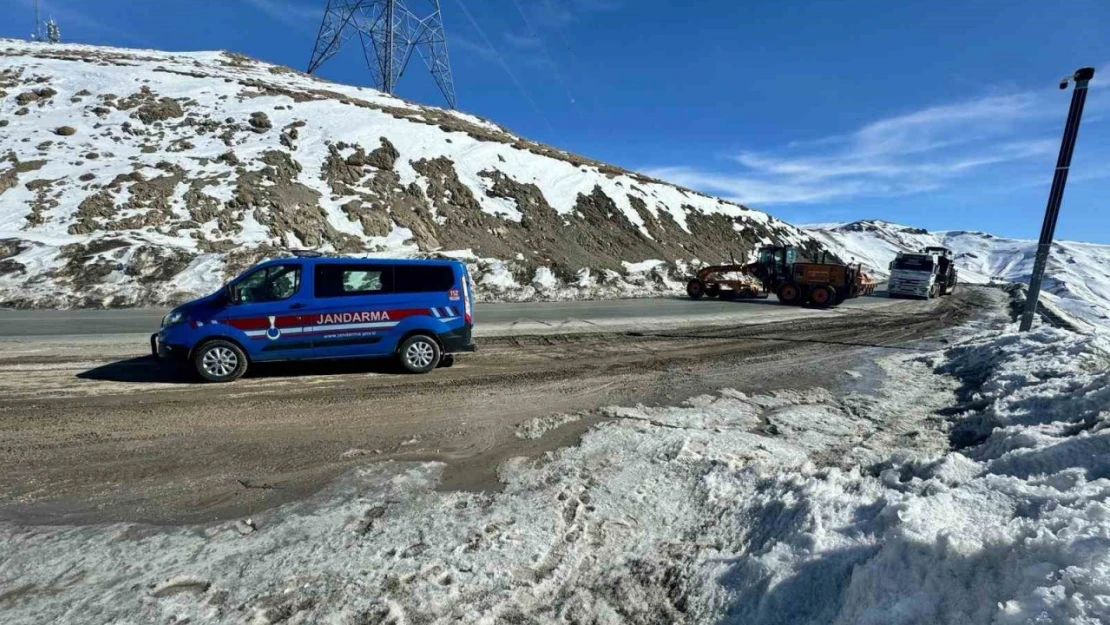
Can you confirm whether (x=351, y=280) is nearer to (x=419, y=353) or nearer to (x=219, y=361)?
(x=419, y=353)

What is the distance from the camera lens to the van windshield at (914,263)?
1104 inches

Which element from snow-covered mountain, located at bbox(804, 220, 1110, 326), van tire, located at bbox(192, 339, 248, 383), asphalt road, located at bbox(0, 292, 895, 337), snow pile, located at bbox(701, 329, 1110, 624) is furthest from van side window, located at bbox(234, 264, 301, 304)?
snow-covered mountain, located at bbox(804, 220, 1110, 326)

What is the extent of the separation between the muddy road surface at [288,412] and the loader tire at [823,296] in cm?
1077

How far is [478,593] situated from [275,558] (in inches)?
55.2

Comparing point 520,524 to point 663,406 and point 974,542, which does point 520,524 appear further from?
point 663,406

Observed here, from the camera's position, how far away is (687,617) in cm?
308

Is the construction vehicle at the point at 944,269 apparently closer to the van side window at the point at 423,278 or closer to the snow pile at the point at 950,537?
the snow pile at the point at 950,537

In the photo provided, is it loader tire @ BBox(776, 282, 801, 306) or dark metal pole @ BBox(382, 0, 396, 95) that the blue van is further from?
dark metal pole @ BBox(382, 0, 396, 95)

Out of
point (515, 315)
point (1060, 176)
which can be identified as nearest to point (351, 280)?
point (515, 315)

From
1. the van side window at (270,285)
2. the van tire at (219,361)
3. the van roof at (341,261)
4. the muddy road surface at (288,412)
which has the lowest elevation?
the muddy road surface at (288,412)

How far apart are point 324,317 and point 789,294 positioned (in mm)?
19767

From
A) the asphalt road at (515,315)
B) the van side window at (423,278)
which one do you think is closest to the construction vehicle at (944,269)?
the asphalt road at (515,315)

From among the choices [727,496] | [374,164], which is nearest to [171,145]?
[374,164]

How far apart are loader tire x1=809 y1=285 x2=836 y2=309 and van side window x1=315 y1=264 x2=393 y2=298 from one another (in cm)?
1857
